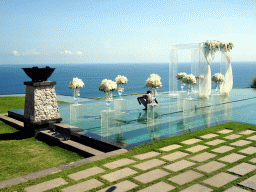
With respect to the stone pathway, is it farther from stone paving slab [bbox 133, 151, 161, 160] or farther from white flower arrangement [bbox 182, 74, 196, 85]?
white flower arrangement [bbox 182, 74, 196, 85]

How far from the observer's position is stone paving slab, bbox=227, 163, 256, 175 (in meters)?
4.12

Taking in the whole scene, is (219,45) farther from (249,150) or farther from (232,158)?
(232,158)

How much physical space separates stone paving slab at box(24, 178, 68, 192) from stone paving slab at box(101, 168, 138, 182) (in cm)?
66

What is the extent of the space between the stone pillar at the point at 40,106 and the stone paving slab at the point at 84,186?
417 cm

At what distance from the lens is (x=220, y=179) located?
3898 millimetres

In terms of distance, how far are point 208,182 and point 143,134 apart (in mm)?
2611

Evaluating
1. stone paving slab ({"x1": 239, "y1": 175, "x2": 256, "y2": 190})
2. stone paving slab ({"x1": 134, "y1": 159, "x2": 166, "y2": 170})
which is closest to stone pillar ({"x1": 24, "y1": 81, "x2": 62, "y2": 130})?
stone paving slab ({"x1": 134, "y1": 159, "x2": 166, "y2": 170})

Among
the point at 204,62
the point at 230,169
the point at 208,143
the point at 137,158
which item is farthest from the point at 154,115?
the point at 204,62

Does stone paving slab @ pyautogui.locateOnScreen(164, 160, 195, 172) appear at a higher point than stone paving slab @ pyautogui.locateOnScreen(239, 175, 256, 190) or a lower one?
higher

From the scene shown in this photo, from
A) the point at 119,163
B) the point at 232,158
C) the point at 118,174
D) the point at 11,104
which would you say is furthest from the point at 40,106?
the point at 11,104

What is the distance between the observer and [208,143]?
5.64m

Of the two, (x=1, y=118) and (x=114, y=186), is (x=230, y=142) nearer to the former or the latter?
(x=114, y=186)

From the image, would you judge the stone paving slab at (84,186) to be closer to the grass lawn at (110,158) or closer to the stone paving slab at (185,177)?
the grass lawn at (110,158)

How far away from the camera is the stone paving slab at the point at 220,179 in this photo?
3768mm
